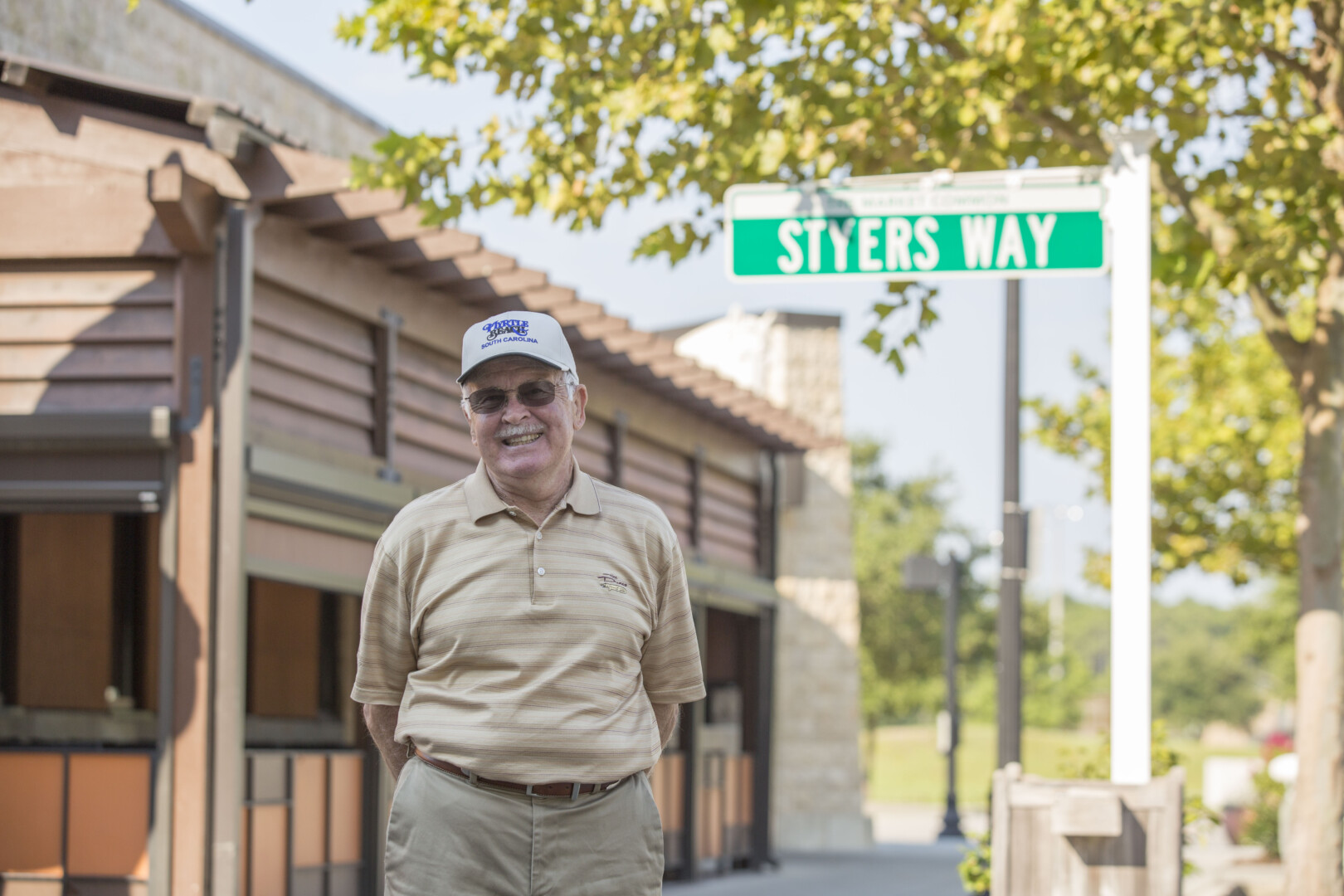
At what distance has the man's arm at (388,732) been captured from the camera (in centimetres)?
353

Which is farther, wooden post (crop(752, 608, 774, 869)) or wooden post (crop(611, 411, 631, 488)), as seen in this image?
wooden post (crop(752, 608, 774, 869))

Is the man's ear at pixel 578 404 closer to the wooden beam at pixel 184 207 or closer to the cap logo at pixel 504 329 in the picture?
the cap logo at pixel 504 329

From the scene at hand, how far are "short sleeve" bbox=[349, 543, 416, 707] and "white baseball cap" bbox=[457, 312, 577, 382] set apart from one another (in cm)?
44

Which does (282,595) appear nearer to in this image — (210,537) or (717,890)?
(210,537)

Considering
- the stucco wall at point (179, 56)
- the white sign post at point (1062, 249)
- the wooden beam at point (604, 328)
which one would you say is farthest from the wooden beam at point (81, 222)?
the wooden beam at point (604, 328)

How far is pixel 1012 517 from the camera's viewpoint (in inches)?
489

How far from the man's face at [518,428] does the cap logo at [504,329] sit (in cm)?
5

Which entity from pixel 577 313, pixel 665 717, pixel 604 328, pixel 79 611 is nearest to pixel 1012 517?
pixel 604 328

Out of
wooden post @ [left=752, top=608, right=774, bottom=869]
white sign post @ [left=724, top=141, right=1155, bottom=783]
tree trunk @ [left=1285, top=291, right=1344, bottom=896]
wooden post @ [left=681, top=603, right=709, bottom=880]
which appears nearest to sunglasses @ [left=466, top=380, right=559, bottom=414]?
white sign post @ [left=724, top=141, right=1155, bottom=783]

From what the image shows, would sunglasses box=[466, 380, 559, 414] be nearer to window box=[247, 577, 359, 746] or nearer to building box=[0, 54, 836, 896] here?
building box=[0, 54, 836, 896]

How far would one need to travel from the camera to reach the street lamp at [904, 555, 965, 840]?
21594 mm

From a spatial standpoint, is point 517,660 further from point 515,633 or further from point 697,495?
point 697,495

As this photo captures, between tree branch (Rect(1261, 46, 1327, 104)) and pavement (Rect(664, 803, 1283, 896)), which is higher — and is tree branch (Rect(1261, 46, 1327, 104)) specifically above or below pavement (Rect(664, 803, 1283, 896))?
above

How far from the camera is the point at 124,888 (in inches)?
336
